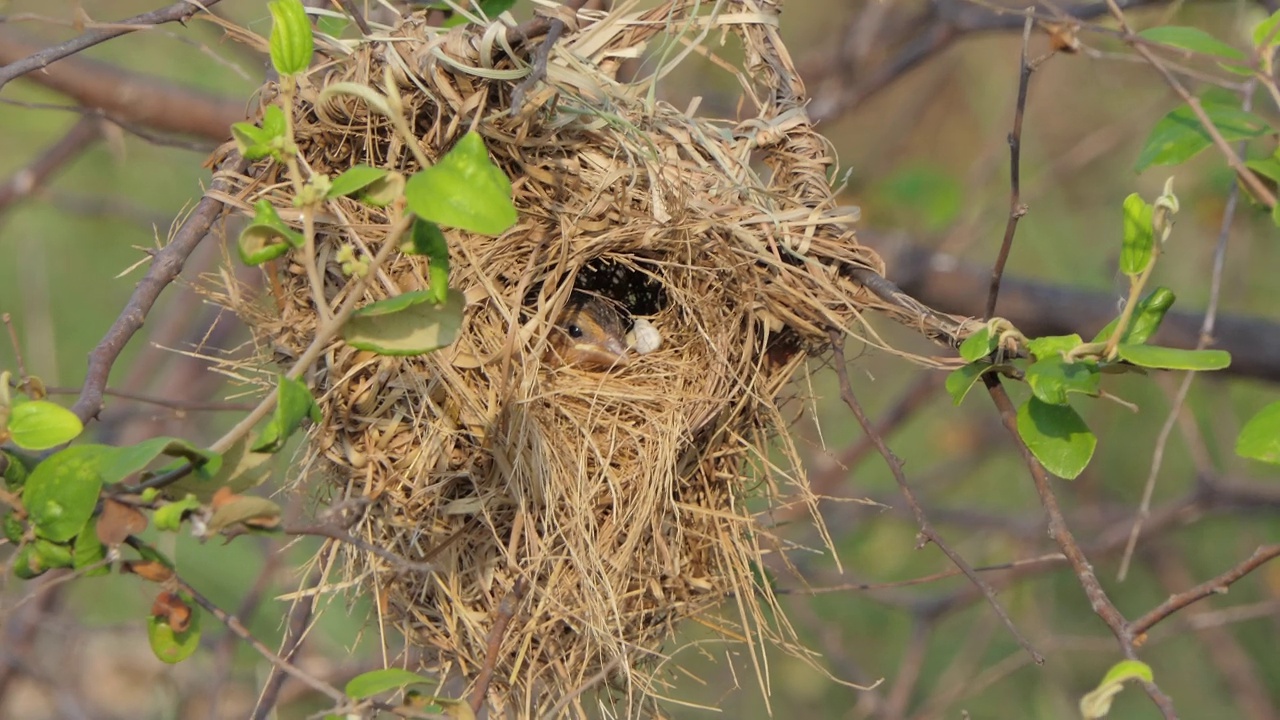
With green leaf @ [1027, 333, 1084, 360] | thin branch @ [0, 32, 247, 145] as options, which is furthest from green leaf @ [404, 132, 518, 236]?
thin branch @ [0, 32, 247, 145]

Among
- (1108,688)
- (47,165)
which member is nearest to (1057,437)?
(1108,688)

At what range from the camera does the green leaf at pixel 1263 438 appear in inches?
47.4

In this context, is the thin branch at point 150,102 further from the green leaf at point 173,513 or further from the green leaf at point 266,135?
the green leaf at point 173,513

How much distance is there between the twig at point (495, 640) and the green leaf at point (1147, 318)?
753 mm

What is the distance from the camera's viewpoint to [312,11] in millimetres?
1552

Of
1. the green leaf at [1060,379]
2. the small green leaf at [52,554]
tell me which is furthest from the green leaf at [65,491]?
the green leaf at [1060,379]

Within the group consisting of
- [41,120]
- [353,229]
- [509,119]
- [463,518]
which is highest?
[509,119]

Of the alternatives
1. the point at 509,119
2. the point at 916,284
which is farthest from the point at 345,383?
the point at 916,284

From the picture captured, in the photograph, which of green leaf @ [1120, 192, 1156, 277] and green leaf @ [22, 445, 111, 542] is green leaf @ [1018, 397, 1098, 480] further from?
green leaf @ [22, 445, 111, 542]

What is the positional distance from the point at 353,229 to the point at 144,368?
2635mm

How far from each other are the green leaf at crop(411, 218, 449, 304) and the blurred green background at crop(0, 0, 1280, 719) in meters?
2.88

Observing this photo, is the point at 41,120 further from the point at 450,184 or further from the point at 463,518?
the point at 450,184

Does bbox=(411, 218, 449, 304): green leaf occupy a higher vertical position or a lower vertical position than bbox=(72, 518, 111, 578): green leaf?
higher

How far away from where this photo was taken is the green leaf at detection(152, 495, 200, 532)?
1001 mm
